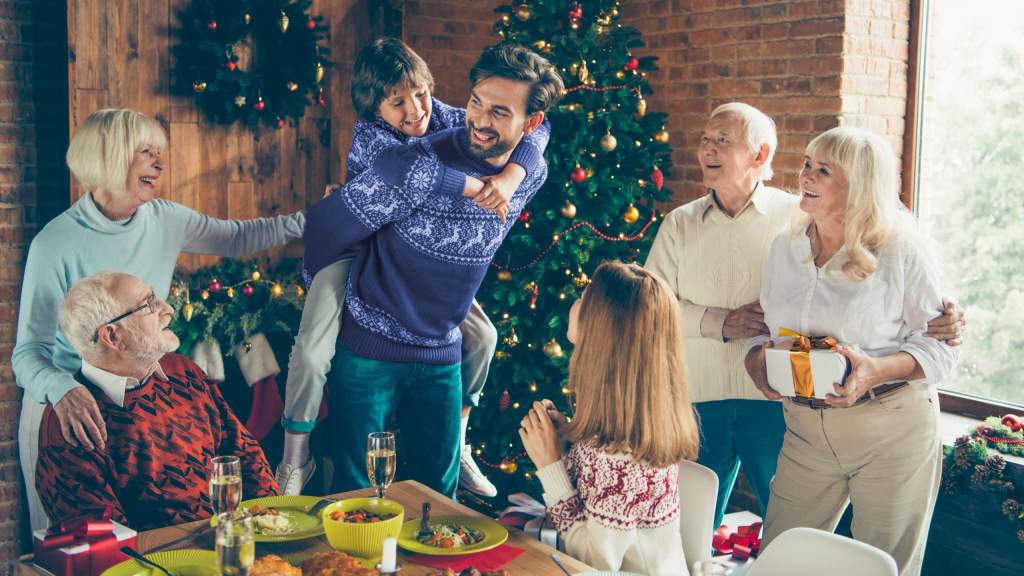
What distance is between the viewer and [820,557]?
2035 millimetres

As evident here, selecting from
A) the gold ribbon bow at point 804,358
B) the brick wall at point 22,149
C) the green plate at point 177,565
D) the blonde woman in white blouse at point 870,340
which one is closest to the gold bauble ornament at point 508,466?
the blonde woman in white blouse at point 870,340

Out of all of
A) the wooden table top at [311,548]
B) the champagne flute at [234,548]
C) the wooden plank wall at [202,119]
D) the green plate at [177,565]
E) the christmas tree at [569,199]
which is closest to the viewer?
the champagne flute at [234,548]

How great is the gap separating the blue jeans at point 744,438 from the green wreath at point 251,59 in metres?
2.30

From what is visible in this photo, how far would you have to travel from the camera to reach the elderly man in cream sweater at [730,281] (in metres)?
3.00

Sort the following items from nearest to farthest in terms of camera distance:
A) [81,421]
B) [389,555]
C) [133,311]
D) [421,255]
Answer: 1. [389,555]
2. [81,421]
3. [133,311]
4. [421,255]

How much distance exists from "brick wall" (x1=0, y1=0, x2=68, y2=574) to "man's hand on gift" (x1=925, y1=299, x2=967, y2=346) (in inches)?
127

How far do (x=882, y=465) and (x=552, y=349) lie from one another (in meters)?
1.66

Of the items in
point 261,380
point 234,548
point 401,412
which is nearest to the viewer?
point 234,548

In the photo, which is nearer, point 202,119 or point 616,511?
point 616,511

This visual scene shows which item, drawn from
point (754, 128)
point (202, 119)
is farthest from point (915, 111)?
point (202, 119)

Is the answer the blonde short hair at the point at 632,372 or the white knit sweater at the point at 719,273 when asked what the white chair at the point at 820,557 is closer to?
the blonde short hair at the point at 632,372

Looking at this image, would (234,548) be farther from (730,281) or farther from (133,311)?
(730,281)

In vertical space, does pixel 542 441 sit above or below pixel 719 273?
below

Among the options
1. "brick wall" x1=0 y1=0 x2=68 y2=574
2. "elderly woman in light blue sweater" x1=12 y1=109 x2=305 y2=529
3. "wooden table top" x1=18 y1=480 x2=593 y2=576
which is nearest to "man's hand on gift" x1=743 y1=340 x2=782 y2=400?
"wooden table top" x1=18 y1=480 x2=593 y2=576
